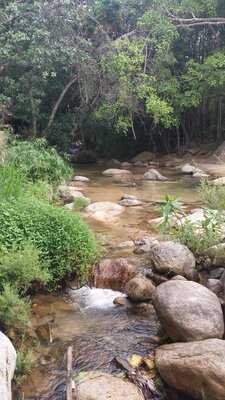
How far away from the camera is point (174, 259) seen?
515cm

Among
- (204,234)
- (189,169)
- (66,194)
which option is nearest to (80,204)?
(66,194)

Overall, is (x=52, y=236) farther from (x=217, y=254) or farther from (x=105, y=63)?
(x=105, y=63)

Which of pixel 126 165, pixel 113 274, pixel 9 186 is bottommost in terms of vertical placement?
pixel 126 165

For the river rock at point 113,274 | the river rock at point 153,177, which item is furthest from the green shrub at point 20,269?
the river rock at point 153,177

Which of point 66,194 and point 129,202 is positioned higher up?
point 66,194

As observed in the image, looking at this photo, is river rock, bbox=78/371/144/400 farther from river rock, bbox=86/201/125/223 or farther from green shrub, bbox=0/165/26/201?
river rock, bbox=86/201/125/223

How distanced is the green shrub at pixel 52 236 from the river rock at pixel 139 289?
581 mm

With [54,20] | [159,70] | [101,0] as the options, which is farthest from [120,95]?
[101,0]

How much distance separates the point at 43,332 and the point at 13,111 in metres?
11.5

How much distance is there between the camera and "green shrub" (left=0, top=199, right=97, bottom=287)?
480 cm

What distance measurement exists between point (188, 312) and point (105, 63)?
11858 millimetres

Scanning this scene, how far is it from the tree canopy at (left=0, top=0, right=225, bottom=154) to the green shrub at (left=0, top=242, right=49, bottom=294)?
9165mm

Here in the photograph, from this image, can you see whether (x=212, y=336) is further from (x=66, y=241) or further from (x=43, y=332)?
(x=66, y=241)

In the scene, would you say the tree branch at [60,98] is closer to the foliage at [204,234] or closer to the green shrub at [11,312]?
the foliage at [204,234]
